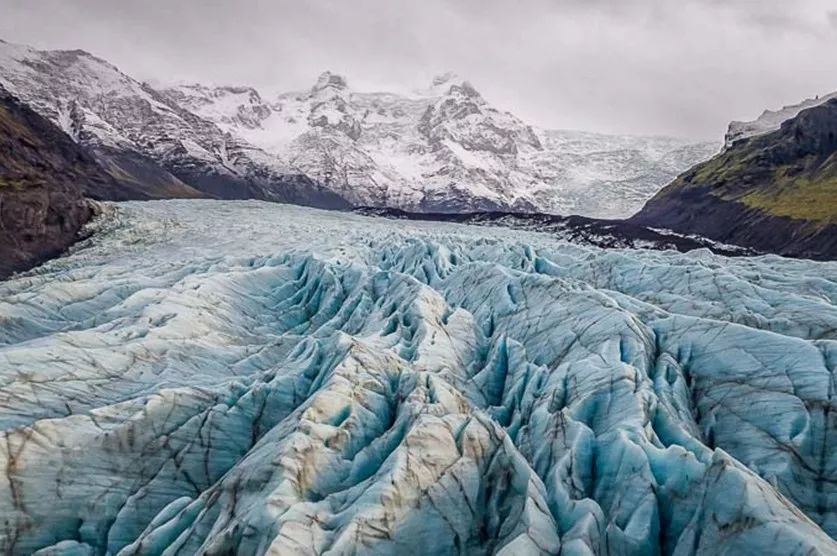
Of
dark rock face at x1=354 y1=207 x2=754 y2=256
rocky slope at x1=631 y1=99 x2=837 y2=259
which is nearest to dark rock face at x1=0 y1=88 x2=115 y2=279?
dark rock face at x1=354 y1=207 x2=754 y2=256

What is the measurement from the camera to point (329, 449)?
12430 millimetres

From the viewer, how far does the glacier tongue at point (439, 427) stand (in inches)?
412

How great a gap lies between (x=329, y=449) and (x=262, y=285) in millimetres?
19393

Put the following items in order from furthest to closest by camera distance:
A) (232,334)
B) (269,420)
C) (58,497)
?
(232,334), (269,420), (58,497)

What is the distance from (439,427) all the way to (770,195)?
95.4 m

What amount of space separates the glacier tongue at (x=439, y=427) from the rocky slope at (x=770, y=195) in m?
55.0

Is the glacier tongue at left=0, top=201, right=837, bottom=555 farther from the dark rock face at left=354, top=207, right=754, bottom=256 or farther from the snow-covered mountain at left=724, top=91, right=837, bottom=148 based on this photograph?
the snow-covered mountain at left=724, top=91, right=837, bottom=148

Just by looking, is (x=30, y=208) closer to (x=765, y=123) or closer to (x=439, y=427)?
(x=439, y=427)

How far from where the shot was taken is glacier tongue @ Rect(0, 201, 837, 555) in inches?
412

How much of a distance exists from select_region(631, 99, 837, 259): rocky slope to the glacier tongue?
54965 mm

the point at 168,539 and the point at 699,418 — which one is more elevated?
the point at 699,418

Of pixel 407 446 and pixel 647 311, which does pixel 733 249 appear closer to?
pixel 647 311

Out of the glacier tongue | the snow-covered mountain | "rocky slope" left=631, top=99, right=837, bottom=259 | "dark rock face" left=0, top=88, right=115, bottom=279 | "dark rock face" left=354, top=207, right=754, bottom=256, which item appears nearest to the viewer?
the glacier tongue

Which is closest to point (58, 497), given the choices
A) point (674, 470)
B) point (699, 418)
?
point (674, 470)
